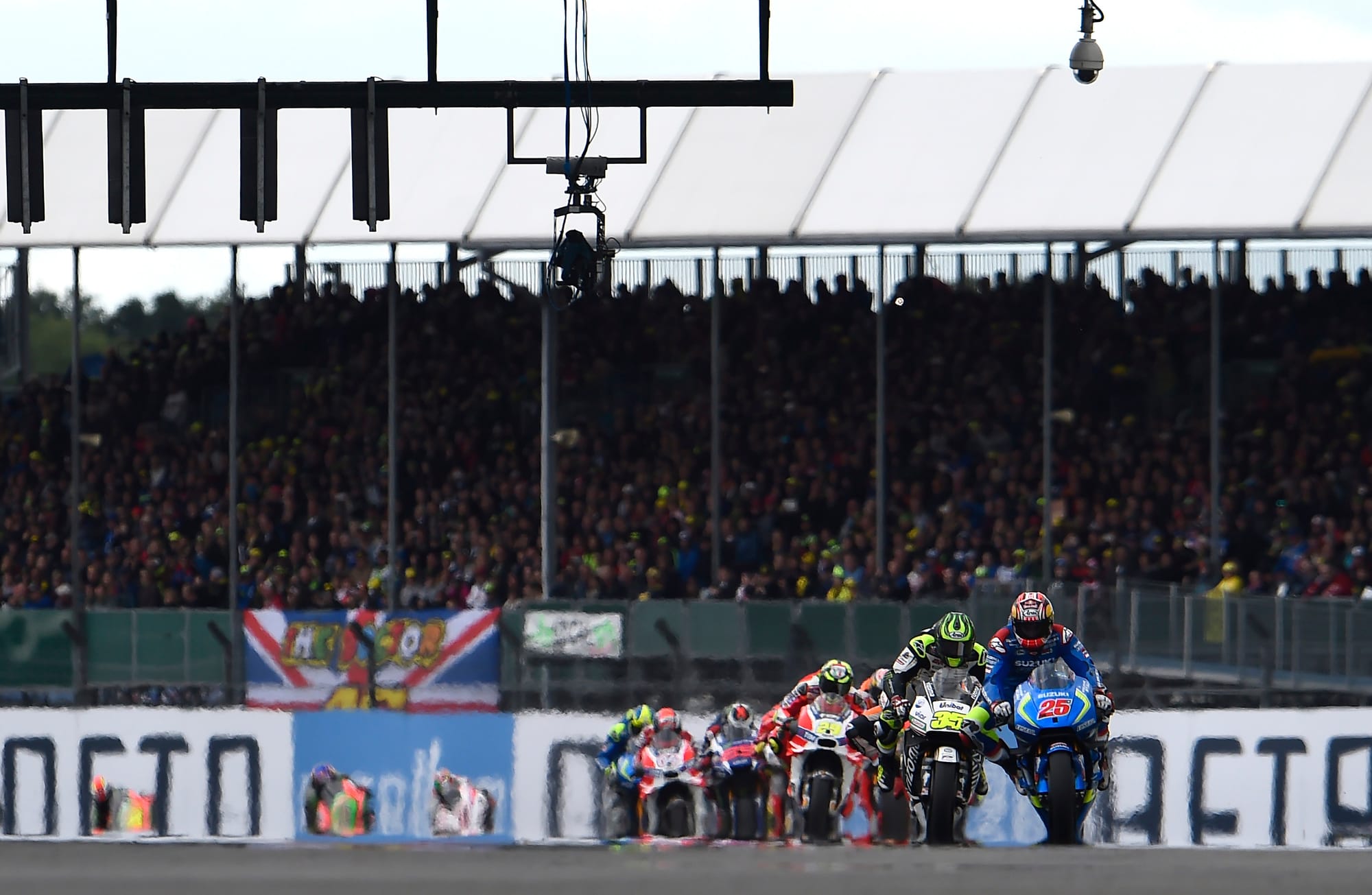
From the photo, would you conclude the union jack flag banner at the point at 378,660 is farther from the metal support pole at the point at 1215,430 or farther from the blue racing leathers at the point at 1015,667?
the metal support pole at the point at 1215,430

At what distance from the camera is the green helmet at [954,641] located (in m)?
14.0

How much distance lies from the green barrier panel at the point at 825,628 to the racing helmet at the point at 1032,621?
4656 millimetres

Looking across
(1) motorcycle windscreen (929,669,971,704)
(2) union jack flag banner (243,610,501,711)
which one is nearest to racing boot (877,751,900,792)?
(1) motorcycle windscreen (929,669,971,704)

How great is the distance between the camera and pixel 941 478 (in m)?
23.9

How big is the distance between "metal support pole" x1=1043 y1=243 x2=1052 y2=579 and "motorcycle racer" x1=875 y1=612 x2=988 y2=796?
7443mm

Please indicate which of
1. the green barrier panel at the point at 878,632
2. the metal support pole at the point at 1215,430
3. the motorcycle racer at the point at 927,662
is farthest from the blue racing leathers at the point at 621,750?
the metal support pole at the point at 1215,430

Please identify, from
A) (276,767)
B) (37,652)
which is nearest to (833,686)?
(276,767)

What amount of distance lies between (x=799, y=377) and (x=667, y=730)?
34.6 feet

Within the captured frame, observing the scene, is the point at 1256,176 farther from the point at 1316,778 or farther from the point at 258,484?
the point at 258,484

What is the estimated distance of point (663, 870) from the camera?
1074cm

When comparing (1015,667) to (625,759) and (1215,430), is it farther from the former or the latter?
(1215,430)

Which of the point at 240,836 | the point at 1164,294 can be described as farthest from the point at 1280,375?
the point at 240,836

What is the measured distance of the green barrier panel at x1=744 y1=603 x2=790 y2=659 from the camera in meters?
18.3

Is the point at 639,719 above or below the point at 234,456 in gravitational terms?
below
